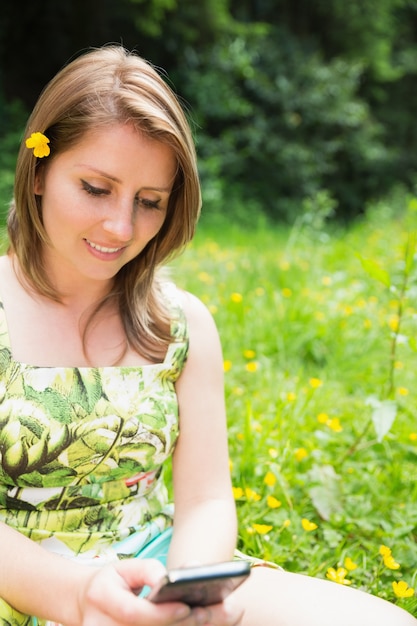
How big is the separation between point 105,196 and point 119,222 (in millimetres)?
55

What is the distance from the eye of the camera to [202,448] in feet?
4.67

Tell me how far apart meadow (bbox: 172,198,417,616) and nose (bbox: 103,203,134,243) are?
726 millimetres

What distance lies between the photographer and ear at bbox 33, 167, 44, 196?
132cm

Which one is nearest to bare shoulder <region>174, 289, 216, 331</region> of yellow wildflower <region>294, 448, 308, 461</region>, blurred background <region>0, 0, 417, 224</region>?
yellow wildflower <region>294, 448, 308, 461</region>

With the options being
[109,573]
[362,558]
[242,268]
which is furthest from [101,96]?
[242,268]

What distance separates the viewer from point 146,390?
1354 mm

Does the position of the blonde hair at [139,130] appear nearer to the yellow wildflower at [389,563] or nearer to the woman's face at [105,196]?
the woman's face at [105,196]

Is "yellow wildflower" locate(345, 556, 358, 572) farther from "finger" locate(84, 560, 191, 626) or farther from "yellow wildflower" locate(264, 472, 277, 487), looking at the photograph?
"finger" locate(84, 560, 191, 626)

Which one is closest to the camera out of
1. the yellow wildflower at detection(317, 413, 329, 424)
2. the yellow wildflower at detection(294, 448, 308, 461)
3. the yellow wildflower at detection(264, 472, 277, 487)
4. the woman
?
the woman

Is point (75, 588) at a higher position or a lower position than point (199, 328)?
lower

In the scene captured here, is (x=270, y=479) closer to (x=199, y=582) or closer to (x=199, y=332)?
(x=199, y=332)

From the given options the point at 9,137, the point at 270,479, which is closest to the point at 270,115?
the point at 9,137

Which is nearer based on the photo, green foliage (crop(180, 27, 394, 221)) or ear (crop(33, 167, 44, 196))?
ear (crop(33, 167, 44, 196))

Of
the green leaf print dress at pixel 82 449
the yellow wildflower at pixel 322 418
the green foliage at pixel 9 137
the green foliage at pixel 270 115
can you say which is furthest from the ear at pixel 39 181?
the green foliage at pixel 270 115
